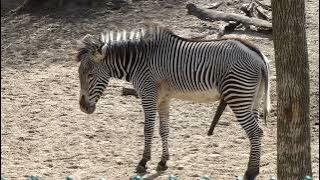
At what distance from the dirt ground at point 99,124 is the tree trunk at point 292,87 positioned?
2.70 metres

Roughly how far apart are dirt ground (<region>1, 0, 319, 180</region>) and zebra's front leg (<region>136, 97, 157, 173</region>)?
130 millimetres

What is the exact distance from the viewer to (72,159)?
9383 millimetres

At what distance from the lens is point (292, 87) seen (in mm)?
5547

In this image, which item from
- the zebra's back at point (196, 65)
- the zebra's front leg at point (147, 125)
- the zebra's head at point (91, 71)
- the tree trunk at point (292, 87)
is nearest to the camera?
the tree trunk at point (292, 87)

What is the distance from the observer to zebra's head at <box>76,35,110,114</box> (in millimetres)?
8898

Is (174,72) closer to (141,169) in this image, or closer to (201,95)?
(201,95)

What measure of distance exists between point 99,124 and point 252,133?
2964 mm

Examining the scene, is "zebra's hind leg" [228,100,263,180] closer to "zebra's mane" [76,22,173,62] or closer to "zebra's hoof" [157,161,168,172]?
"zebra's hoof" [157,161,168,172]

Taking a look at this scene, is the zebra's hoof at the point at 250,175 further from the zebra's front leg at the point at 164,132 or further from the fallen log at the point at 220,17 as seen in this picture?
the fallen log at the point at 220,17

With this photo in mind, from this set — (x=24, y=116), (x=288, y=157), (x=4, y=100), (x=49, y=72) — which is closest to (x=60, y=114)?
(x=24, y=116)

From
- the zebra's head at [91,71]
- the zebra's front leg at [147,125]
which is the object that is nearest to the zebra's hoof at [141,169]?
the zebra's front leg at [147,125]

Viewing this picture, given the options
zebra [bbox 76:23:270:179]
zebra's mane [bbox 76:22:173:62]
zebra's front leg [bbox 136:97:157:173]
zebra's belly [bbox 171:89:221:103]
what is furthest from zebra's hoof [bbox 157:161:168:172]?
zebra's mane [bbox 76:22:173:62]

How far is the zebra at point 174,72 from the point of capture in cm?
848

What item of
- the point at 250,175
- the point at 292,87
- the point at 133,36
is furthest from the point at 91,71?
the point at 292,87
